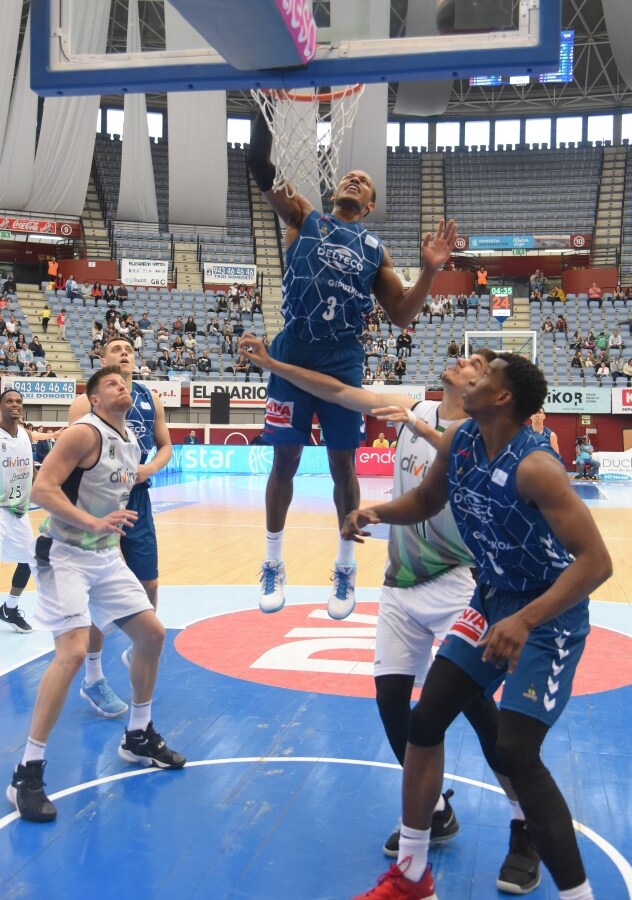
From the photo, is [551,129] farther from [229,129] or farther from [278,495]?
[278,495]

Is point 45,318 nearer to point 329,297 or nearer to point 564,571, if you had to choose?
point 329,297

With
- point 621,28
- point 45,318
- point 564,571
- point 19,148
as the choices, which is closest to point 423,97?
point 621,28

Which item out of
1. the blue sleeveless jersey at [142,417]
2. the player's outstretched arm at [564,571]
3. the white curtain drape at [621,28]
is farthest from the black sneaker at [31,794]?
the white curtain drape at [621,28]

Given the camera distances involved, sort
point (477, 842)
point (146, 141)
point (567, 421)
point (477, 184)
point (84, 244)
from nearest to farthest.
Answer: point (477, 842)
point (567, 421)
point (146, 141)
point (84, 244)
point (477, 184)

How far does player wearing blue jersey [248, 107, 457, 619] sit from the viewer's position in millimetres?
4383

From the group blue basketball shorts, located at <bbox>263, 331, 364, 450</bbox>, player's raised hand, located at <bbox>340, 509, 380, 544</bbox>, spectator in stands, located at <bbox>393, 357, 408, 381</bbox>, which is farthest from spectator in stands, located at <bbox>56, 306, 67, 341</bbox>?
player's raised hand, located at <bbox>340, 509, 380, 544</bbox>

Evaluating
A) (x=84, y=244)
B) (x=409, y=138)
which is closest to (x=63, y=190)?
(x=84, y=244)

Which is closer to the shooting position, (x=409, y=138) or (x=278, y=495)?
(x=278, y=495)

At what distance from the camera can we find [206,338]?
30.0 metres

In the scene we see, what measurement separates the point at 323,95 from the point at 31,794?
12.9 feet

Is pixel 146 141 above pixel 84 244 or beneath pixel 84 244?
above

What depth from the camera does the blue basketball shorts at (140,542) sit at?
5703mm

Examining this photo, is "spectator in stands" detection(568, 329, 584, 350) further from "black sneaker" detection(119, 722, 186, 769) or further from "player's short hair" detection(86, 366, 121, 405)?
"black sneaker" detection(119, 722, 186, 769)

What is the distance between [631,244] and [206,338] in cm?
1964
